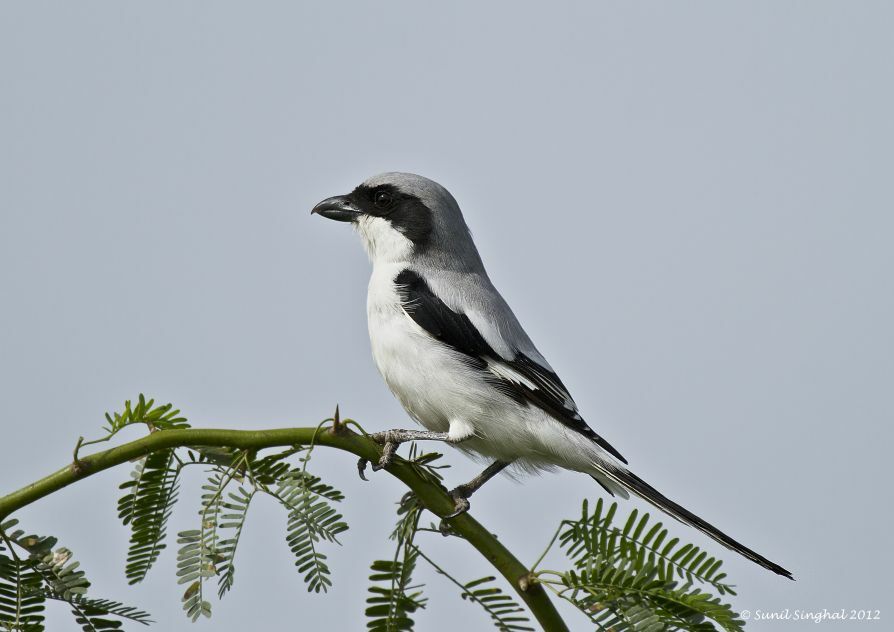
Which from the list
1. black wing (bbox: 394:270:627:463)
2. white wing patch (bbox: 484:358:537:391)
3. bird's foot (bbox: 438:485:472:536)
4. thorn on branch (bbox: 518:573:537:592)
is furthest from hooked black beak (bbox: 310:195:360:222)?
thorn on branch (bbox: 518:573:537:592)

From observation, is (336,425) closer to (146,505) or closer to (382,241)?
(146,505)

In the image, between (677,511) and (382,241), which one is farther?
(382,241)

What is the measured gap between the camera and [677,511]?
322cm

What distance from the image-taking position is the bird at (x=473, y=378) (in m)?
3.76

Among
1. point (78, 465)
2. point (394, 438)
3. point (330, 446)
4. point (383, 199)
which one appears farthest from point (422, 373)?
point (78, 465)

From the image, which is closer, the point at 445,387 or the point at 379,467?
the point at 379,467

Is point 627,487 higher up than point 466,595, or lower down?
higher up

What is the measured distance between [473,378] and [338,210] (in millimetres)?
1258

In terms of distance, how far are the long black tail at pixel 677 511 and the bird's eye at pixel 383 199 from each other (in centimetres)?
170

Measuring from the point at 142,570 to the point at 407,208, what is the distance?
2.46 metres

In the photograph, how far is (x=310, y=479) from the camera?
2363 mm

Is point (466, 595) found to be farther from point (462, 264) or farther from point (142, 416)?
point (462, 264)

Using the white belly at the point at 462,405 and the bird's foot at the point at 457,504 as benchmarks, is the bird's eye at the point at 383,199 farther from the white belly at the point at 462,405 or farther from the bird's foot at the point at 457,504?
the bird's foot at the point at 457,504

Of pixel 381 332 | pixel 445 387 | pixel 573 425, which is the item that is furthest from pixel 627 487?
pixel 381 332
